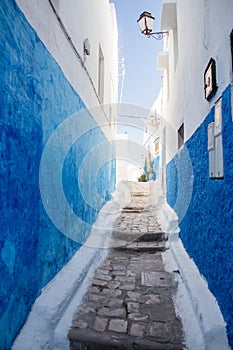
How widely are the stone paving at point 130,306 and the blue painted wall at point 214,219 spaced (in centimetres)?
52

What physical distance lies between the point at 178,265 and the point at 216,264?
129 cm

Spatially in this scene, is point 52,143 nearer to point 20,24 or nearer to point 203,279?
point 20,24

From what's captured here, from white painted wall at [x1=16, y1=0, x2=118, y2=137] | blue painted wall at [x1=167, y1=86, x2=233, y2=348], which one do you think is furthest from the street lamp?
blue painted wall at [x1=167, y1=86, x2=233, y2=348]

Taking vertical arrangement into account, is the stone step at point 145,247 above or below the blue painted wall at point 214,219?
below

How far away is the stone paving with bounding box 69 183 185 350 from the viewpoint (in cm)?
207

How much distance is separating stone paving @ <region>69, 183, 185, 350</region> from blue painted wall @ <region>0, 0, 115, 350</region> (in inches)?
22.8

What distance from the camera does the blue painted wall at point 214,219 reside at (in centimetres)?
197

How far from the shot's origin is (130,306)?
2.61 meters

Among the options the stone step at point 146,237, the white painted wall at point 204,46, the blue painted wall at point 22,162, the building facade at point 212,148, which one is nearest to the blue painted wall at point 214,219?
the building facade at point 212,148

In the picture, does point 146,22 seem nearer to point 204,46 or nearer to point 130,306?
point 204,46

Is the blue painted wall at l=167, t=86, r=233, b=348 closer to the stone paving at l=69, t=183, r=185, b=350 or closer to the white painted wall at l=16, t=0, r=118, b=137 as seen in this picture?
the stone paving at l=69, t=183, r=185, b=350

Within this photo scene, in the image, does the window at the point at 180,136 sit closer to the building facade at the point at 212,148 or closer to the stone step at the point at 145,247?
the building facade at the point at 212,148

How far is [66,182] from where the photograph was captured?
3.24 metres

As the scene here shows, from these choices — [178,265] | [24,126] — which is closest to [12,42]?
[24,126]
